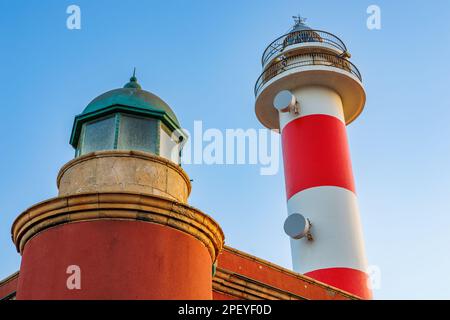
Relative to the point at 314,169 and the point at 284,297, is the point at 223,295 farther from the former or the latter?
the point at 314,169

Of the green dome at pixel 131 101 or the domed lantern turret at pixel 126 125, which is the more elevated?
the green dome at pixel 131 101

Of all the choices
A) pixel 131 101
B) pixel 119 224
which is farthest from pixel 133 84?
pixel 119 224

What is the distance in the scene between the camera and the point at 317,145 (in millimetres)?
17375

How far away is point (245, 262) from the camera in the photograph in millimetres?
9539

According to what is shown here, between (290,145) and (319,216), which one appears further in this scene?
(290,145)

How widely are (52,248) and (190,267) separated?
4.98 feet

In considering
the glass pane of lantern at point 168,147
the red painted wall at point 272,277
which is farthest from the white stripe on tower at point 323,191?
the glass pane of lantern at point 168,147

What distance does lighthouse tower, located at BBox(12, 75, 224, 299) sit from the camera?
6.44 metres

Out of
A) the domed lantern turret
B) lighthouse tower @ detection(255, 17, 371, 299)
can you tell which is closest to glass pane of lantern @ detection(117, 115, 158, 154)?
the domed lantern turret

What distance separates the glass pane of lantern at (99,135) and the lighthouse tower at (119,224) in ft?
0.05

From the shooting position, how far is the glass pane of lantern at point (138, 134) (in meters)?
7.66

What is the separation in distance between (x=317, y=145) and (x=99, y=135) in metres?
10.5

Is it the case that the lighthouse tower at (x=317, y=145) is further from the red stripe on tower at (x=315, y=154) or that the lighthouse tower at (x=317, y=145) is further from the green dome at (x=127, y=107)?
the green dome at (x=127, y=107)

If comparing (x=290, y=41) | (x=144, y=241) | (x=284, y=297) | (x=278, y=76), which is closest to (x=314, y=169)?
(x=278, y=76)
